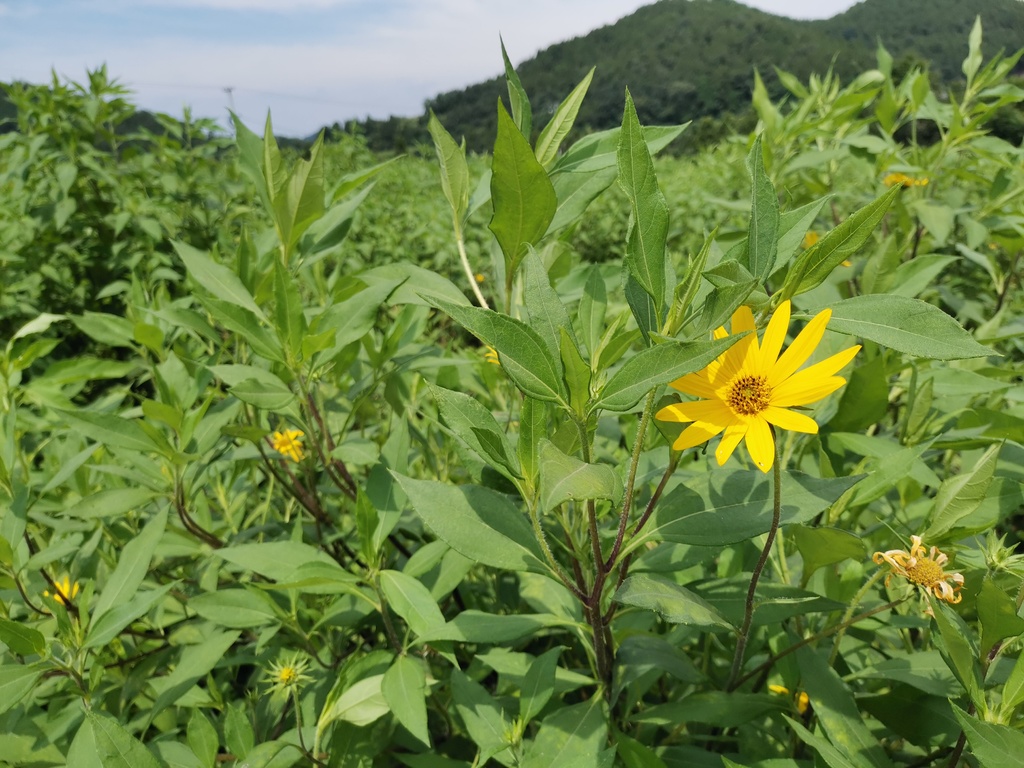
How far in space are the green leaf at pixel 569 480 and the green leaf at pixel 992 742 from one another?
0.39 metres

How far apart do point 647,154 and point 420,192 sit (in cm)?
691

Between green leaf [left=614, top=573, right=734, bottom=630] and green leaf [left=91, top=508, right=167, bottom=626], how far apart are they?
770 mm

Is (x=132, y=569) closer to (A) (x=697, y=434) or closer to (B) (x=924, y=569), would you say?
(A) (x=697, y=434)

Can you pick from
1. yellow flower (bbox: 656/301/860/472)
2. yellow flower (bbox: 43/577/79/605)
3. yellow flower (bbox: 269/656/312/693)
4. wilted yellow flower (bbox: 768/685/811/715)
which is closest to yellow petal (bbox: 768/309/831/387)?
yellow flower (bbox: 656/301/860/472)

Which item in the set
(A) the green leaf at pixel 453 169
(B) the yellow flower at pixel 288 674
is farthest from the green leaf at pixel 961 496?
(B) the yellow flower at pixel 288 674

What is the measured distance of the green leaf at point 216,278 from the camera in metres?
1.16

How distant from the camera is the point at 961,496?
27.5 inches

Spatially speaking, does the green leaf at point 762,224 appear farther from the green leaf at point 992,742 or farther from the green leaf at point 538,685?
the green leaf at point 538,685

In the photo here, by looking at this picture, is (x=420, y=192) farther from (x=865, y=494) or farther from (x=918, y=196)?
(x=865, y=494)

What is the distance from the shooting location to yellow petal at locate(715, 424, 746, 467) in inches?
22.6

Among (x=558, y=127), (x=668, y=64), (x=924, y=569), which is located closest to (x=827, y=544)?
(x=924, y=569)

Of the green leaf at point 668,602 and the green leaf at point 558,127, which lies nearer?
the green leaf at point 668,602

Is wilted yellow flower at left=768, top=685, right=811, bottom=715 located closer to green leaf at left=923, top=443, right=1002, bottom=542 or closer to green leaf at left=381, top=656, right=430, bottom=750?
green leaf at left=923, top=443, right=1002, bottom=542

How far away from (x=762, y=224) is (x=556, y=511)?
40 cm
